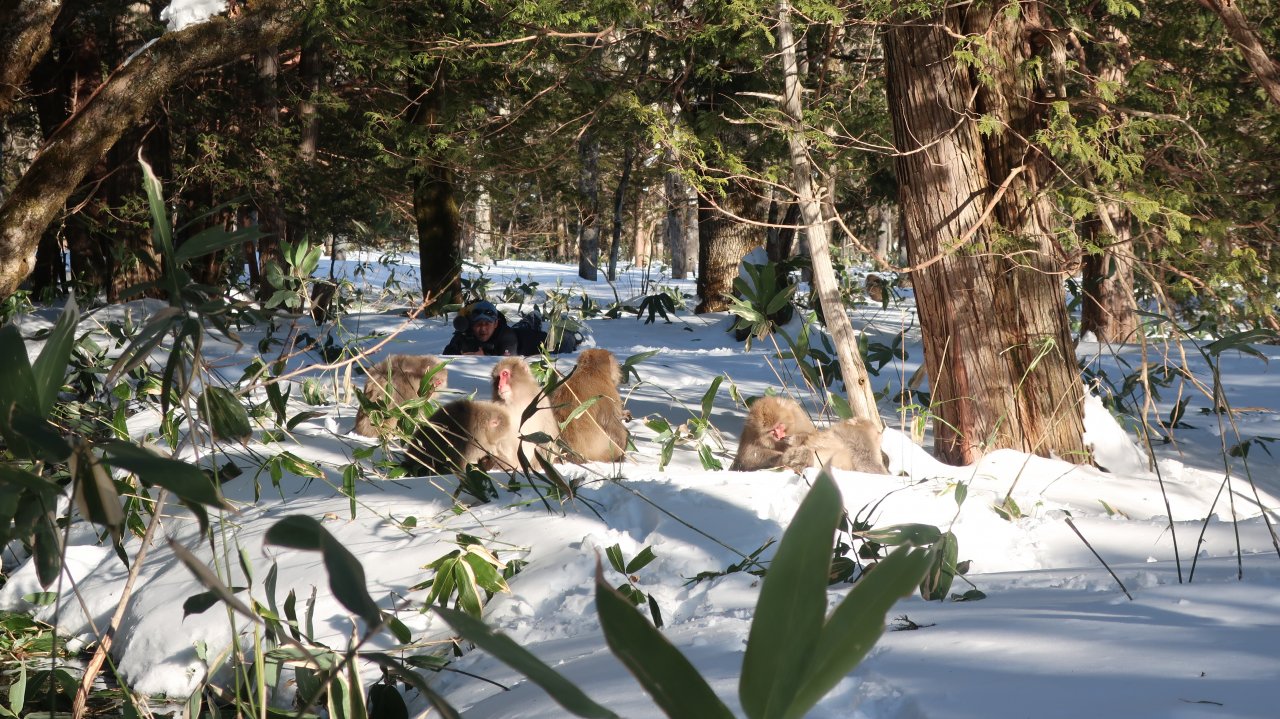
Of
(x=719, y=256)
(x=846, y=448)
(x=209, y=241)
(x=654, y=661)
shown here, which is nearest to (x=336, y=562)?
(x=654, y=661)

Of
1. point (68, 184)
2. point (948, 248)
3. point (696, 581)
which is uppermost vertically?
point (68, 184)

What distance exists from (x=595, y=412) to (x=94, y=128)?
4.33 m

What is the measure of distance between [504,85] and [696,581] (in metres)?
8.40

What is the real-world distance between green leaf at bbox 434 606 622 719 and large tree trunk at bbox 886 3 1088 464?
4.30 m

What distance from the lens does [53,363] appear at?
4.20 ft

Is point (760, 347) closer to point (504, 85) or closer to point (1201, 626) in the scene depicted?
point (504, 85)

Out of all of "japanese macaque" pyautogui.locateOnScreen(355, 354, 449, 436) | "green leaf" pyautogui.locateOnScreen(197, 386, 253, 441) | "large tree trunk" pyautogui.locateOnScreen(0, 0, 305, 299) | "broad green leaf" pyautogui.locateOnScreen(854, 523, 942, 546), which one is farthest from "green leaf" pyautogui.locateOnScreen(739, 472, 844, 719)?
"large tree trunk" pyautogui.locateOnScreen(0, 0, 305, 299)

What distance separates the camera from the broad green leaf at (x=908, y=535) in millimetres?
2096

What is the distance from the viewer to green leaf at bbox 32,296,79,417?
126 centimetres

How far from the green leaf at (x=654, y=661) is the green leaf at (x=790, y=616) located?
0.12 feet

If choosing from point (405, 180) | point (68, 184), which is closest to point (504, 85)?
point (405, 180)

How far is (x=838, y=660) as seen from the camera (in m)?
0.78

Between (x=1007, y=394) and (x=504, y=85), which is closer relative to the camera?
(x=1007, y=394)

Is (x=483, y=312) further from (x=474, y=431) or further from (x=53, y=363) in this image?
(x=53, y=363)
